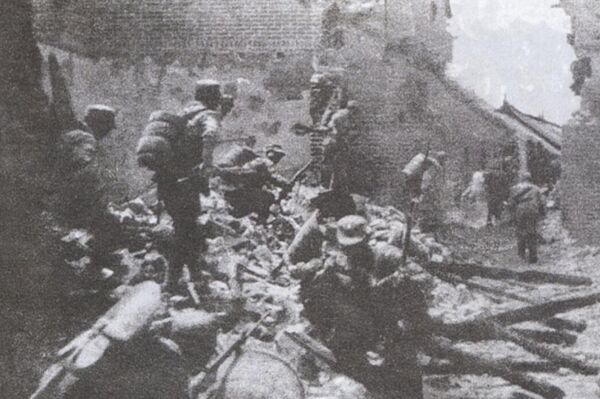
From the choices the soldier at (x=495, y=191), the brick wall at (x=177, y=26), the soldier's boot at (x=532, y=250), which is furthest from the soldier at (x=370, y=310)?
the brick wall at (x=177, y=26)

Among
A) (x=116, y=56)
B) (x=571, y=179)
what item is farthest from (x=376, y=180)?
(x=116, y=56)

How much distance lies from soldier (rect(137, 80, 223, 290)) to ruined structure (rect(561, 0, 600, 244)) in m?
3.42

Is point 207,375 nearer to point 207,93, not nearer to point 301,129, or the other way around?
point 207,93

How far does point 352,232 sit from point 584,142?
3.15m

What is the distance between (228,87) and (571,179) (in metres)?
3.23

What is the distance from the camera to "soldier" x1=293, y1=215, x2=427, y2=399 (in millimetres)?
3396

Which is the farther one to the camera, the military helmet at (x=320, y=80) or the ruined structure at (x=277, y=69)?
the military helmet at (x=320, y=80)

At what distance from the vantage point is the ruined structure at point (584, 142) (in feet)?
17.3

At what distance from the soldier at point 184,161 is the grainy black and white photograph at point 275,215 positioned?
1cm

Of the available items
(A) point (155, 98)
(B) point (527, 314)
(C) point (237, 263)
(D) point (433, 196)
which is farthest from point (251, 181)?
(B) point (527, 314)

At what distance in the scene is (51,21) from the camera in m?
4.92

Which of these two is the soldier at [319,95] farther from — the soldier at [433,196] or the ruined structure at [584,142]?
the ruined structure at [584,142]

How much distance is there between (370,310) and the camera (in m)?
3.49

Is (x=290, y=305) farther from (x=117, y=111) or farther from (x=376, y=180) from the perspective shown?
(x=117, y=111)
